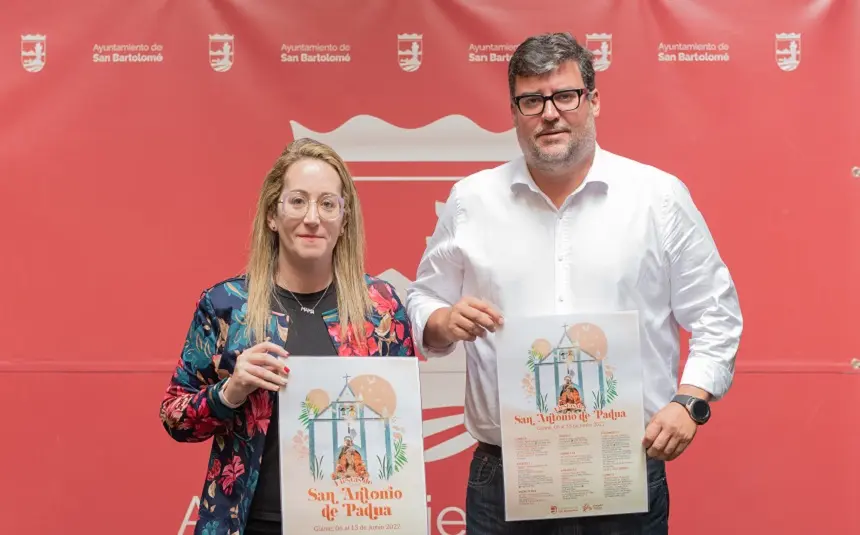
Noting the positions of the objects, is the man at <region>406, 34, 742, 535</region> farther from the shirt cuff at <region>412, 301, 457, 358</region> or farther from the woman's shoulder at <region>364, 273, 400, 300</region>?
the woman's shoulder at <region>364, 273, 400, 300</region>

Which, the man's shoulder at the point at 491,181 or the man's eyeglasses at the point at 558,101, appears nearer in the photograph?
the man's eyeglasses at the point at 558,101

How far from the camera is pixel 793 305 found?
285 cm

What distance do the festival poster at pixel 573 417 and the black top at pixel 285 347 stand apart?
1.25 ft

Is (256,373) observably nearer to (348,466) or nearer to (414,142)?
(348,466)

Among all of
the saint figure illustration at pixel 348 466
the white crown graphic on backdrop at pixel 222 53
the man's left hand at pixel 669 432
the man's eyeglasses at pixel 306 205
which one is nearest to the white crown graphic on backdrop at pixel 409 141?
the white crown graphic on backdrop at pixel 222 53

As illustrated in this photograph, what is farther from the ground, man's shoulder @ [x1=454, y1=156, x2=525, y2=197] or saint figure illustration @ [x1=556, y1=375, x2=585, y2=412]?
man's shoulder @ [x1=454, y1=156, x2=525, y2=197]

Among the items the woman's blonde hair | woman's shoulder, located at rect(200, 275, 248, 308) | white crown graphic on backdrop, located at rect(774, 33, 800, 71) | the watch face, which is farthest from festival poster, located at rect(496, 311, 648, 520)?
white crown graphic on backdrop, located at rect(774, 33, 800, 71)

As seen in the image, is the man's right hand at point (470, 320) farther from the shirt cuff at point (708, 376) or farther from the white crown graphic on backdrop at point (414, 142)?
the white crown graphic on backdrop at point (414, 142)

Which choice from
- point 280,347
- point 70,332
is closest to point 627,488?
point 280,347

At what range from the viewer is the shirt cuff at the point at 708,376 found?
1699 mm

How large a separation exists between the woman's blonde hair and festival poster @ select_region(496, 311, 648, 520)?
32cm

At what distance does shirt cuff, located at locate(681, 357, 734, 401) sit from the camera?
170cm

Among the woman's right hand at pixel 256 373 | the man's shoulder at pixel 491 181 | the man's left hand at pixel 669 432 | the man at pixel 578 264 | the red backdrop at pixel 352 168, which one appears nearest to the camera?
the woman's right hand at pixel 256 373

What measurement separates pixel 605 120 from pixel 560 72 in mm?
1174
